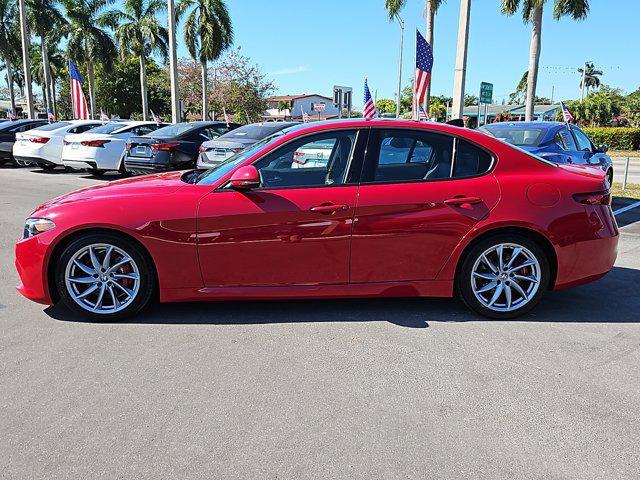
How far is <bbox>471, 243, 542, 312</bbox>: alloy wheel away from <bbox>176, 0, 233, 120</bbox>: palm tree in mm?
37026

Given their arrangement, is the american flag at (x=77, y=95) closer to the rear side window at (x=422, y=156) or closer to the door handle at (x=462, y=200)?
the rear side window at (x=422, y=156)

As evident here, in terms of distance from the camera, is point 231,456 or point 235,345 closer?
point 231,456

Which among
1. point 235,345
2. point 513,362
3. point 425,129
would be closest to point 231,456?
point 235,345

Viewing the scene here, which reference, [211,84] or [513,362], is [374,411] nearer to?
[513,362]

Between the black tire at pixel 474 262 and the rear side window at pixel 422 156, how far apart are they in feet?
1.88

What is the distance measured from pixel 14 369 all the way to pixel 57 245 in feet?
3.40

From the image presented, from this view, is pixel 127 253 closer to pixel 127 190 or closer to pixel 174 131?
pixel 127 190

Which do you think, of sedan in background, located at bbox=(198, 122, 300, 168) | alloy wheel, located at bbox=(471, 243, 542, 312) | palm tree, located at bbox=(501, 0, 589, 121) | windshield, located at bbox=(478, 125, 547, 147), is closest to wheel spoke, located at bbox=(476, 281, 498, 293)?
alloy wheel, located at bbox=(471, 243, 542, 312)

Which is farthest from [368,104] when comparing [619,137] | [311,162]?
[619,137]

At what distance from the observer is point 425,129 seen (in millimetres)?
4438

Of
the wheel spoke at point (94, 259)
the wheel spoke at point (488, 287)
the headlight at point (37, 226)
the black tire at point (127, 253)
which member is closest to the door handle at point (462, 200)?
the wheel spoke at point (488, 287)

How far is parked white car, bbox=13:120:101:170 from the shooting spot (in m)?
15.7

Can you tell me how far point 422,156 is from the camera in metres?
4.40

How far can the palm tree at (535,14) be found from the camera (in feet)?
70.0
